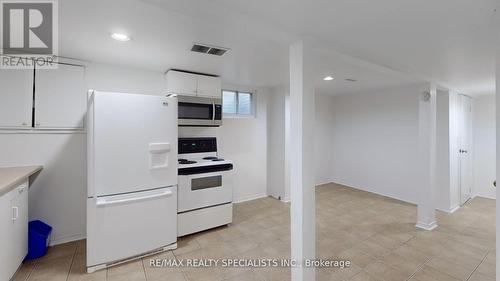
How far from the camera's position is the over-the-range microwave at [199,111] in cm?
304

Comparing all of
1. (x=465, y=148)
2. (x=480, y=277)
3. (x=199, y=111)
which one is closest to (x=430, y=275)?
(x=480, y=277)

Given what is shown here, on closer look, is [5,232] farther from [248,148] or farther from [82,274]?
[248,148]

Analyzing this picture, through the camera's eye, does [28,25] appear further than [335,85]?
No

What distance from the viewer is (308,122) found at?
5.90 feet

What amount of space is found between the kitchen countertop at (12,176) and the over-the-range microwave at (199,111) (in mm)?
1601

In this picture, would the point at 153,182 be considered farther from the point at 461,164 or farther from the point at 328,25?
the point at 461,164

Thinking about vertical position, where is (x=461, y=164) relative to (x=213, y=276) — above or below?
above

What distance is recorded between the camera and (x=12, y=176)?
6.50 feet

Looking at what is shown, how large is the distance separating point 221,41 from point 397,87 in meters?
3.87

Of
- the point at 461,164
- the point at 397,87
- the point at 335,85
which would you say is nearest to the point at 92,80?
the point at 335,85

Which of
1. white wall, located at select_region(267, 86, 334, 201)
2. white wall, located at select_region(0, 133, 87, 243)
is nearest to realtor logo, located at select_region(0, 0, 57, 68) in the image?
white wall, located at select_region(0, 133, 87, 243)

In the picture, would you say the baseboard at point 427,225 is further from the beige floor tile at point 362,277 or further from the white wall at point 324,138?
the white wall at point 324,138

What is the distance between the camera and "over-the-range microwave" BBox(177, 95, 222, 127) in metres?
3.04

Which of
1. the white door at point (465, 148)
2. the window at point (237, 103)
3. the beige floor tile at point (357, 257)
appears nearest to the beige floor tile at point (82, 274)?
the beige floor tile at point (357, 257)
